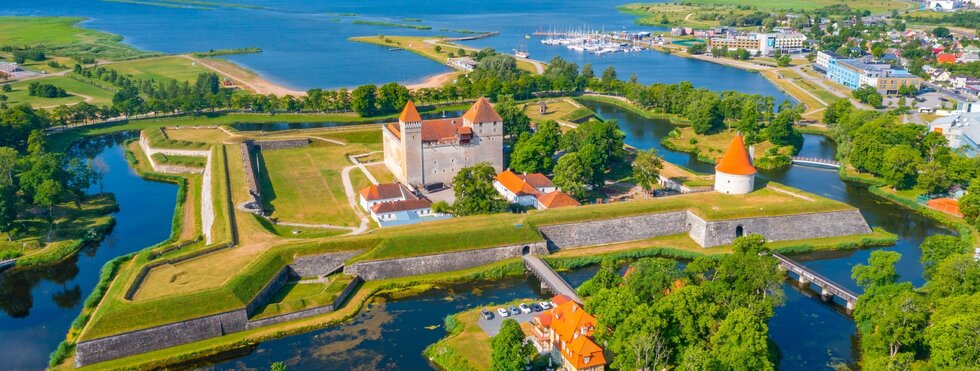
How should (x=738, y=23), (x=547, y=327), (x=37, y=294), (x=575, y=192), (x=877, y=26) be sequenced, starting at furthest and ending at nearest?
(x=738, y=23), (x=877, y=26), (x=575, y=192), (x=37, y=294), (x=547, y=327)

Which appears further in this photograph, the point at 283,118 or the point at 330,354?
the point at 283,118

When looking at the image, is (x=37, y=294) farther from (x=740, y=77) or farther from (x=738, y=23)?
(x=738, y=23)

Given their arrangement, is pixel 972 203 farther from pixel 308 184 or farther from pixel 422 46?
pixel 422 46

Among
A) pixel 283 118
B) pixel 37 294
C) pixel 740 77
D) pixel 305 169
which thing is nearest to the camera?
pixel 37 294

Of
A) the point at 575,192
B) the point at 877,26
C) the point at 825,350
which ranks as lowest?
the point at 825,350

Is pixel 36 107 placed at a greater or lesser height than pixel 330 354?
greater

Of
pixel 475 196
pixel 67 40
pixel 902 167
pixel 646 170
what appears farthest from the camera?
pixel 67 40

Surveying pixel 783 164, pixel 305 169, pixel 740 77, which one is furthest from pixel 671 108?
pixel 305 169

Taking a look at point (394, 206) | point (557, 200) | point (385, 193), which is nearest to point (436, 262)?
point (394, 206)

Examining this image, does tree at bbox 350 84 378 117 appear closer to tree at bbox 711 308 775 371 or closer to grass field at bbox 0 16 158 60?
grass field at bbox 0 16 158 60
